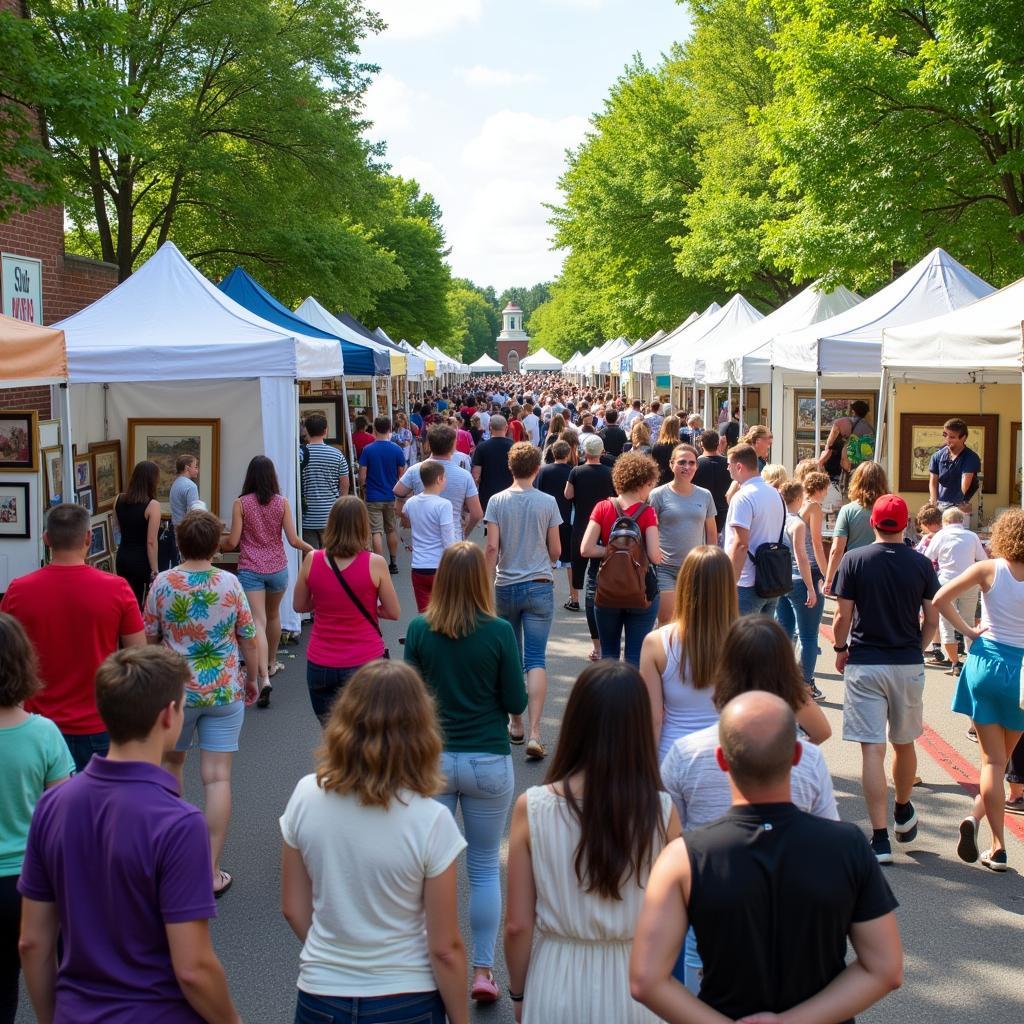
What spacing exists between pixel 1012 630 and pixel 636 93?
36333 mm

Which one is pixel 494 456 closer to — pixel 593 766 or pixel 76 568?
pixel 76 568

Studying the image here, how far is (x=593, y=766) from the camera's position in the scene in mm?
2912

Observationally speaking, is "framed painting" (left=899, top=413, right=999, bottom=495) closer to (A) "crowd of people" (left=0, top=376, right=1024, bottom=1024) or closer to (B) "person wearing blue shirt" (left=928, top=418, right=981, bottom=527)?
(B) "person wearing blue shirt" (left=928, top=418, right=981, bottom=527)

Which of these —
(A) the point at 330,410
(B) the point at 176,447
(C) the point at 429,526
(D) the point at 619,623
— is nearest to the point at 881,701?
(D) the point at 619,623

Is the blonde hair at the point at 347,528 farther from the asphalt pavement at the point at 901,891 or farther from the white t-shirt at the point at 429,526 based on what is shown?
the white t-shirt at the point at 429,526

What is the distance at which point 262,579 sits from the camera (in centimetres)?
867

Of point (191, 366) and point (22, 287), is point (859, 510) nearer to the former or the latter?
point (191, 366)

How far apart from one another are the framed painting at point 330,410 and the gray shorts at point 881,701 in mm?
9309

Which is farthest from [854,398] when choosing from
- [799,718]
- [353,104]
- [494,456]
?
[799,718]

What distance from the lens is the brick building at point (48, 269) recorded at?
1409 centimetres

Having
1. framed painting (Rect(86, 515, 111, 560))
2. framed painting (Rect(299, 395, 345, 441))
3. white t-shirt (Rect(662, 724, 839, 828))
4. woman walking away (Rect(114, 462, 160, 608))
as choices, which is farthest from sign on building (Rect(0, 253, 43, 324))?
white t-shirt (Rect(662, 724, 839, 828))

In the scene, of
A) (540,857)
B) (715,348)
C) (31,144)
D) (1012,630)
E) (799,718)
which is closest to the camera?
(540,857)

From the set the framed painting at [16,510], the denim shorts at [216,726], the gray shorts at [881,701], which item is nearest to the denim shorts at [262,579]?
the framed painting at [16,510]

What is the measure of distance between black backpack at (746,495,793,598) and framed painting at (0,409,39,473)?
5623 mm
